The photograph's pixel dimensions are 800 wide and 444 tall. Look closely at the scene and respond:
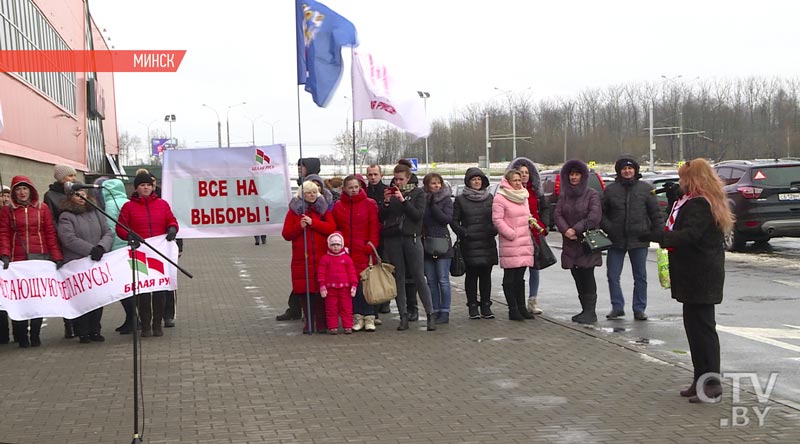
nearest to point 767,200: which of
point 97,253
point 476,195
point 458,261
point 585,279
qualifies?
point 585,279

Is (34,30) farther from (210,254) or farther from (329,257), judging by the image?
(329,257)

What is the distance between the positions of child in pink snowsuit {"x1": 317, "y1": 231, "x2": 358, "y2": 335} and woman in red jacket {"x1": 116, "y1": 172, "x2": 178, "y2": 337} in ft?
5.59

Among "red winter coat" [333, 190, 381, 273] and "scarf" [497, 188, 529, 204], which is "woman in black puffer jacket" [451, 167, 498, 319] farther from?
"red winter coat" [333, 190, 381, 273]

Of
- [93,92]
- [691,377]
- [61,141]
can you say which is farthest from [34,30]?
[691,377]

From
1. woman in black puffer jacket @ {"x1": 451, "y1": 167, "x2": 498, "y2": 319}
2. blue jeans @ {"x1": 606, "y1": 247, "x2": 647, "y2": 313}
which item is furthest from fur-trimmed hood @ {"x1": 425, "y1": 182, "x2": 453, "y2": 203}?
blue jeans @ {"x1": 606, "y1": 247, "x2": 647, "y2": 313}

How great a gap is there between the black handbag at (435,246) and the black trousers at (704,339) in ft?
13.7

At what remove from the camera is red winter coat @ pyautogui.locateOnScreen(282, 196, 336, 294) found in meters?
10.7

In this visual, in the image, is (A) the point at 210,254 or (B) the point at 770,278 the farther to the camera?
(A) the point at 210,254

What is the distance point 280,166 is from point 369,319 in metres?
2.16

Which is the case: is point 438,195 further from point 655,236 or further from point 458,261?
point 655,236

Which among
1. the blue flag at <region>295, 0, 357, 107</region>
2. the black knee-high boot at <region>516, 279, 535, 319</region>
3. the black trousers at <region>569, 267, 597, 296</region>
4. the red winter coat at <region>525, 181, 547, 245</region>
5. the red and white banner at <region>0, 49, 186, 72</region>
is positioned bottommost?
the black knee-high boot at <region>516, 279, 535, 319</region>

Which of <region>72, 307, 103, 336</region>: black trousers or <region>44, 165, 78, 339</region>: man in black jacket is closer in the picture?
<region>72, 307, 103, 336</region>: black trousers

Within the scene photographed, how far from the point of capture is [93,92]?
46375 mm

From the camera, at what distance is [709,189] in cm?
708
